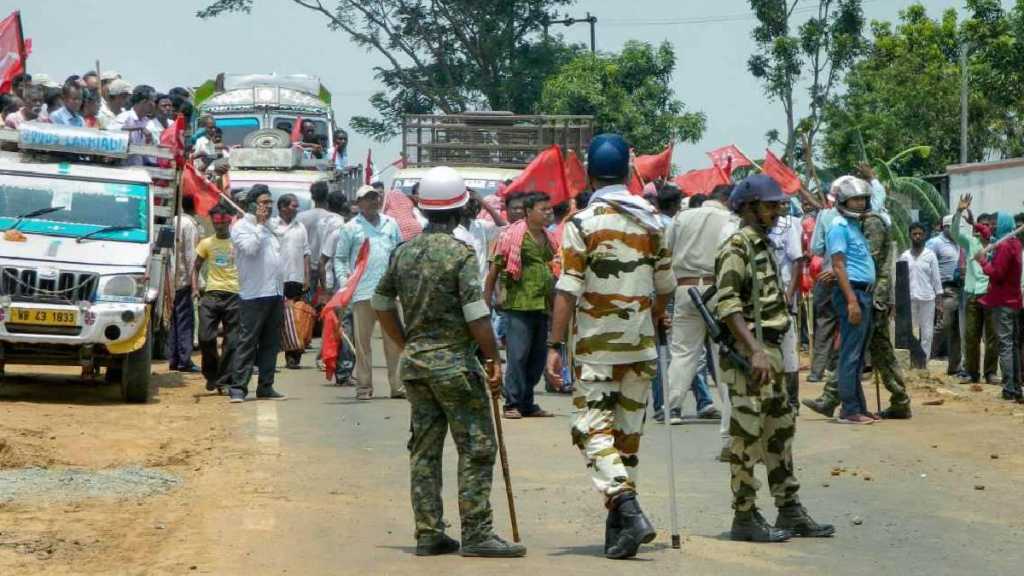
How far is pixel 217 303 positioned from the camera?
54.9 ft

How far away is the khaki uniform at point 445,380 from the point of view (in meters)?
8.31

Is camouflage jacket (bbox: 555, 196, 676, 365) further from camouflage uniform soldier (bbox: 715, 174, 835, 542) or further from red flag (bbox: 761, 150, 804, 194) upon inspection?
red flag (bbox: 761, 150, 804, 194)

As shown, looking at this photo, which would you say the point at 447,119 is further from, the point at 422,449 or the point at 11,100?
the point at 422,449

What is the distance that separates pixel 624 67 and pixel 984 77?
9.75 metres

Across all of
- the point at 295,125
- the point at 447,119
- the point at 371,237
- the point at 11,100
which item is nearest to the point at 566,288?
the point at 371,237

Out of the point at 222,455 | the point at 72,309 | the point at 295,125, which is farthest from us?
the point at 295,125

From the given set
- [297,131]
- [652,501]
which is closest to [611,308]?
[652,501]

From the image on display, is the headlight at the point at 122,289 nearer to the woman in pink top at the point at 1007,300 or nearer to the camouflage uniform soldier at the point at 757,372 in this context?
the camouflage uniform soldier at the point at 757,372

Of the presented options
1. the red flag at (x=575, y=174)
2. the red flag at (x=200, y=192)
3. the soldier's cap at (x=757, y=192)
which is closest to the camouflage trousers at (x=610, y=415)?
the soldier's cap at (x=757, y=192)

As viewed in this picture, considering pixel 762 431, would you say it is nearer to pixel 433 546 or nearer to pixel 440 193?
pixel 433 546

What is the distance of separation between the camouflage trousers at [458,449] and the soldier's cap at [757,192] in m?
1.71

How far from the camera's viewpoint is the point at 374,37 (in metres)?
49.2

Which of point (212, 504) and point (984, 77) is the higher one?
point (984, 77)

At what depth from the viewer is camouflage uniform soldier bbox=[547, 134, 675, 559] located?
27.5 ft
